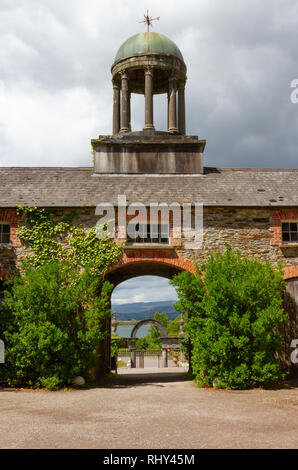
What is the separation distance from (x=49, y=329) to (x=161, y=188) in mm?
6693

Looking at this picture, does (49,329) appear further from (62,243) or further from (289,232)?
(289,232)

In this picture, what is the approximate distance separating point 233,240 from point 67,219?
18.6 feet

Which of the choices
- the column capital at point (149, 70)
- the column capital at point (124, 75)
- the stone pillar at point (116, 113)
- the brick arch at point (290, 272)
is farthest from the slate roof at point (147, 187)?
the column capital at point (149, 70)

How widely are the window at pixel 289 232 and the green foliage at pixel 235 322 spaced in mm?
2584

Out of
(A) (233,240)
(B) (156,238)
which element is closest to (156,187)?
(B) (156,238)

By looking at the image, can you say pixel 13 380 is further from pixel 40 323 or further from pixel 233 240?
pixel 233 240

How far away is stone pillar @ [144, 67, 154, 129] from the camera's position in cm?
1856

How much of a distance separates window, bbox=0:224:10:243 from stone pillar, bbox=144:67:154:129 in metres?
7.50

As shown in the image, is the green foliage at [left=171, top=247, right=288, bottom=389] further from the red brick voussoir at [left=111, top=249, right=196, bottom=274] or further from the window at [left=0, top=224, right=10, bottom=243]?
the window at [left=0, top=224, right=10, bottom=243]

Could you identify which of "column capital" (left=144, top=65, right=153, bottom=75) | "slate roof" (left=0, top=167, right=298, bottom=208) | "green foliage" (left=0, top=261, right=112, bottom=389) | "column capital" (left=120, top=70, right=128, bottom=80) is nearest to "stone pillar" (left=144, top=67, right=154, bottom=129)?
"column capital" (left=144, top=65, right=153, bottom=75)

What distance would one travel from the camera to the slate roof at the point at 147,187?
15094mm

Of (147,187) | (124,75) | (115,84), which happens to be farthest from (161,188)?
(115,84)

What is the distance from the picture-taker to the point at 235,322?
12.0 metres

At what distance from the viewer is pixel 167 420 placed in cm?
781
